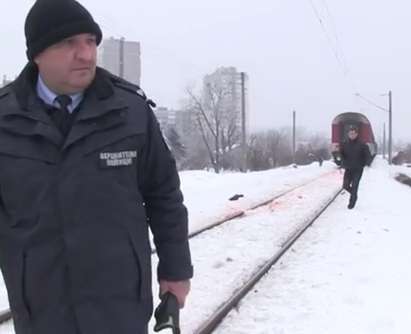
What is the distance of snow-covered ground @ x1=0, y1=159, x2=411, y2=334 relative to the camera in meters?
6.18

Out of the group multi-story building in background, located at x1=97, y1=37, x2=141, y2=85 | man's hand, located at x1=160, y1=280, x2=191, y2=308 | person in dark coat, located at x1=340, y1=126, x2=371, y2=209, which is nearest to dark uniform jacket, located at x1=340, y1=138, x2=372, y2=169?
person in dark coat, located at x1=340, y1=126, x2=371, y2=209

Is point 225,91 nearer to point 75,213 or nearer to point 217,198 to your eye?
point 217,198

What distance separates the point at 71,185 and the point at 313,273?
21.7 ft

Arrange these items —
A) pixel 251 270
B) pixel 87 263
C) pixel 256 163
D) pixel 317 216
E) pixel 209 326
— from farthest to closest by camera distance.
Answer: pixel 256 163, pixel 317 216, pixel 251 270, pixel 209 326, pixel 87 263

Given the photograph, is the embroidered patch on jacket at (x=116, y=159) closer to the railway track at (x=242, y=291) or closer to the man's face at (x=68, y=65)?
the man's face at (x=68, y=65)

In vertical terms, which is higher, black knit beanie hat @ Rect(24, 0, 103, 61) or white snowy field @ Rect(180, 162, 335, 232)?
black knit beanie hat @ Rect(24, 0, 103, 61)

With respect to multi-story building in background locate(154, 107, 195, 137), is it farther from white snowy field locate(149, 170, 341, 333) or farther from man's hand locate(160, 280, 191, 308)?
man's hand locate(160, 280, 191, 308)

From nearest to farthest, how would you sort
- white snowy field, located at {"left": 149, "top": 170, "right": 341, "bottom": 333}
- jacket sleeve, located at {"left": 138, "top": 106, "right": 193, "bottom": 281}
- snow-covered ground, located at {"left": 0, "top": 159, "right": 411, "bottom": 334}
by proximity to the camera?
jacket sleeve, located at {"left": 138, "top": 106, "right": 193, "bottom": 281}
snow-covered ground, located at {"left": 0, "top": 159, "right": 411, "bottom": 334}
white snowy field, located at {"left": 149, "top": 170, "right": 341, "bottom": 333}

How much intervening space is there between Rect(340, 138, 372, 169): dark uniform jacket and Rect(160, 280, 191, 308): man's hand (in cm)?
1340

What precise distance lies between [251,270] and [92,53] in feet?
21.6

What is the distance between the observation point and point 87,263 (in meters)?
2.27

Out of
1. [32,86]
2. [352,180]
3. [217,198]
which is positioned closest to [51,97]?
[32,86]

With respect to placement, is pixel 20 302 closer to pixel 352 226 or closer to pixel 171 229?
pixel 171 229

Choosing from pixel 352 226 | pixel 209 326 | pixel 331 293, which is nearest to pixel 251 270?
pixel 331 293
